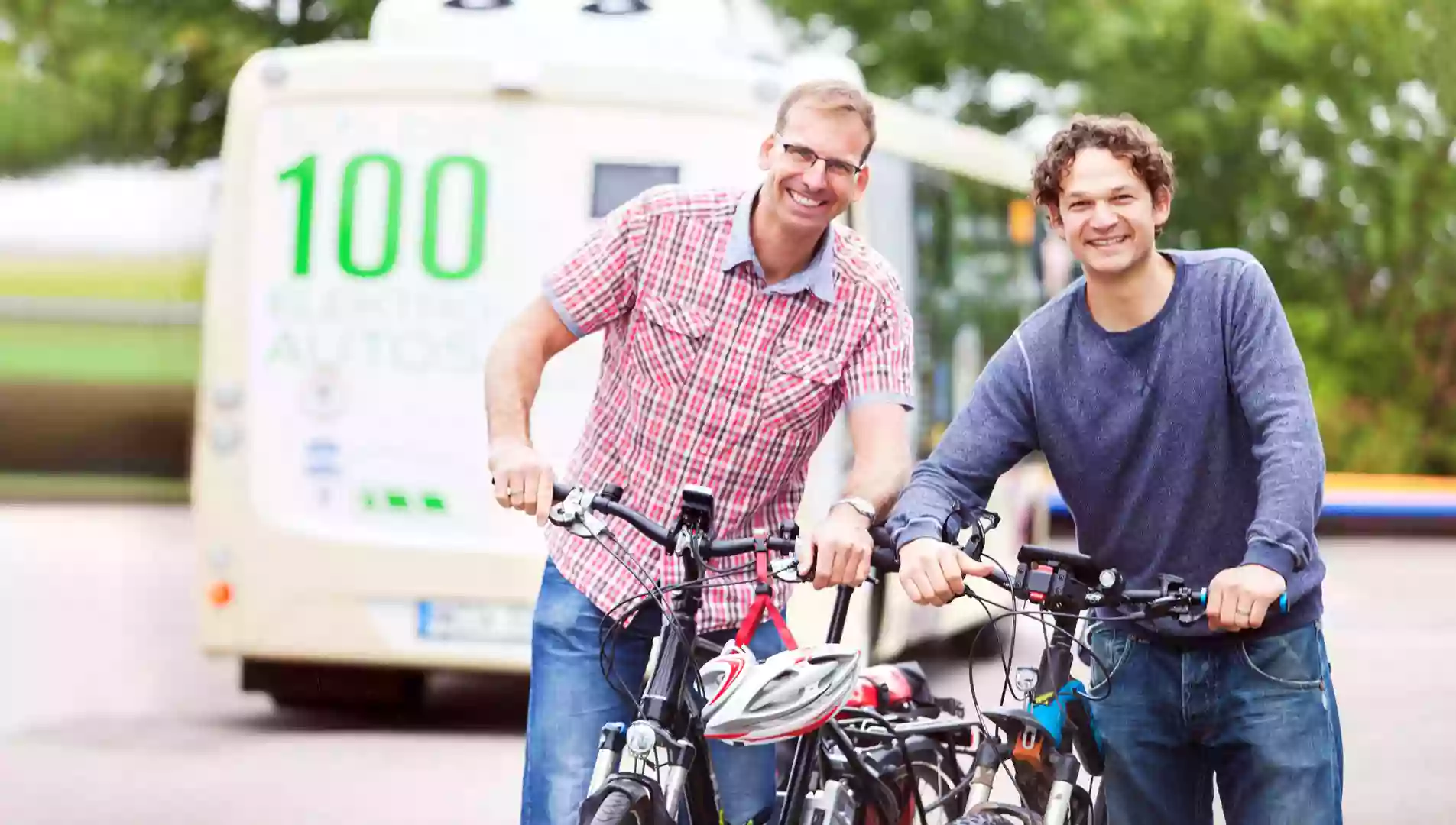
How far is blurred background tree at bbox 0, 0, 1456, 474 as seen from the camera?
23.6 m

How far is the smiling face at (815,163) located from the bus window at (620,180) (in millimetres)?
4943

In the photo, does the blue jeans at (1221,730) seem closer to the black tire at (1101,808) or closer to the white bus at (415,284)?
the black tire at (1101,808)

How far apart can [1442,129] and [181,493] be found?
49.8ft

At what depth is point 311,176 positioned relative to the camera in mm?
9547

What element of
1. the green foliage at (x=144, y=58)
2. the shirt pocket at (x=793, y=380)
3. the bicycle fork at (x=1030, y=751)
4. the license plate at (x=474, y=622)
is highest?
the green foliage at (x=144, y=58)

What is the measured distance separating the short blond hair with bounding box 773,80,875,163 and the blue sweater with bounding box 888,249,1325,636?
18.5 inches

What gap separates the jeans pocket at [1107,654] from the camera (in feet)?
14.1

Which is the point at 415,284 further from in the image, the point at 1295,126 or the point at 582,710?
the point at 1295,126

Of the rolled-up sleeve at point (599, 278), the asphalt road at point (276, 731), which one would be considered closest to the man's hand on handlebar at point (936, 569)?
the rolled-up sleeve at point (599, 278)

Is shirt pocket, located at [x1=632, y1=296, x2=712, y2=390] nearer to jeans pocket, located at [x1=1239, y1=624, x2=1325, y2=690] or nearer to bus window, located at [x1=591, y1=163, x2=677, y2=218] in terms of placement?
jeans pocket, located at [x1=1239, y1=624, x2=1325, y2=690]

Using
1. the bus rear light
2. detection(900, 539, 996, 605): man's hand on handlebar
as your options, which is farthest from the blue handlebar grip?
the bus rear light

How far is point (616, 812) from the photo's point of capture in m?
3.91

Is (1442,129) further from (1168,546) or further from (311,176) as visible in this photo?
(1168,546)

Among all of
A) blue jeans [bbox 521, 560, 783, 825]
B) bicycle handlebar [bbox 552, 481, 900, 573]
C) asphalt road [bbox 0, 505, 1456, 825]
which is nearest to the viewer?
bicycle handlebar [bbox 552, 481, 900, 573]
